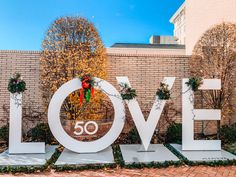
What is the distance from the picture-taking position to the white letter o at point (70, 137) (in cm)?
673

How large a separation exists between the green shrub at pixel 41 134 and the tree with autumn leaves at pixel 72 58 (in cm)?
75

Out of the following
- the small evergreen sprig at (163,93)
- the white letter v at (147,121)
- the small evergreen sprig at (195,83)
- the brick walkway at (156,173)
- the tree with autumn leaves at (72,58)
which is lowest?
the brick walkway at (156,173)

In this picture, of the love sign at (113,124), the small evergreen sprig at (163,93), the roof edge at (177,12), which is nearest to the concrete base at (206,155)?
the love sign at (113,124)

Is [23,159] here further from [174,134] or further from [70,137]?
[174,134]

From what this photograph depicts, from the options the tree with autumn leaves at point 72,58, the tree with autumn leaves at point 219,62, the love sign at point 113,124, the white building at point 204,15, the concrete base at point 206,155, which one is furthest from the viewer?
the white building at point 204,15

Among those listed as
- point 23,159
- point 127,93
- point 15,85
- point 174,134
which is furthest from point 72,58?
point 174,134

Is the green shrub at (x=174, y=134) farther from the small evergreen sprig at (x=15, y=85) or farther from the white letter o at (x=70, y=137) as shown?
the small evergreen sprig at (x=15, y=85)

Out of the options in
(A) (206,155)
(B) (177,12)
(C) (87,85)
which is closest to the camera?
(A) (206,155)

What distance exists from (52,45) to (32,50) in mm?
1078

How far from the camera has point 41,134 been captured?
791cm

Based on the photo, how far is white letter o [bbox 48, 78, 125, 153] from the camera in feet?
22.1

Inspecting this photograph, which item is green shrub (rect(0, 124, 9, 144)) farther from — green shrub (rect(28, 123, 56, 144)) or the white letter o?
the white letter o

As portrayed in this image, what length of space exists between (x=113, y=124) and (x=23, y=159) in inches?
88.3

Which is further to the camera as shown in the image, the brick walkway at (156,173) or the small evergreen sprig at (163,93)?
the small evergreen sprig at (163,93)
